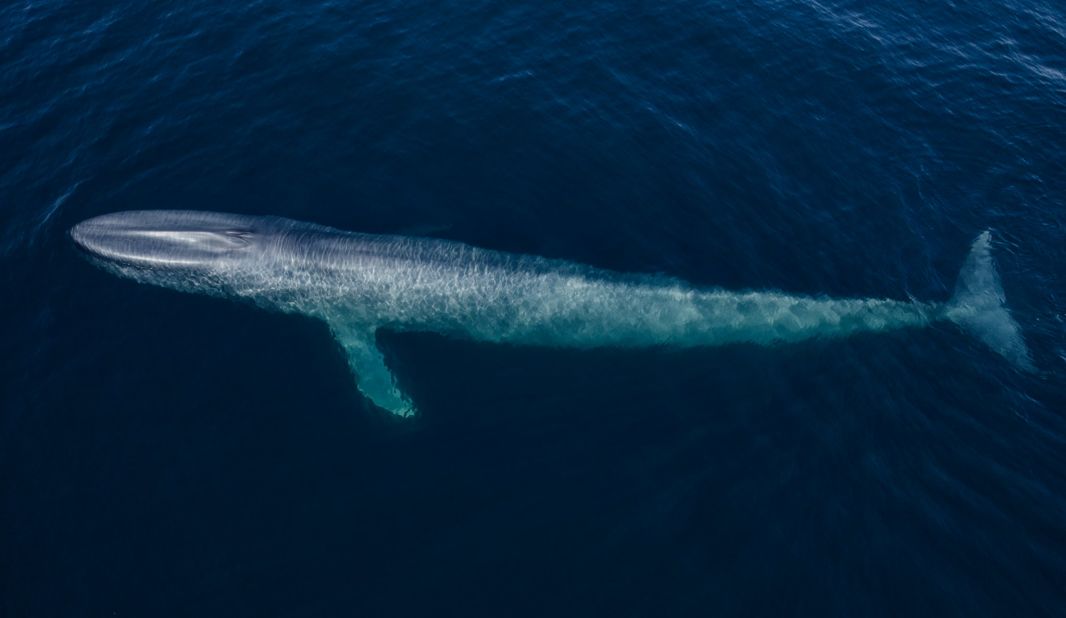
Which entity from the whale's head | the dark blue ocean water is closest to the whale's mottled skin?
the whale's head

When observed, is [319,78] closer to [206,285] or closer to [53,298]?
[206,285]

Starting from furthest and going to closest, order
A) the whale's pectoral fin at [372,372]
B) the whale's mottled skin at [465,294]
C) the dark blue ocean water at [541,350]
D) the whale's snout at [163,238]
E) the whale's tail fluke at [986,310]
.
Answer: the whale's snout at [163,238] < the whale's mottled skin at [465,294] < the whale's tail fluke at [986,310] < the whale's pectoral fin at [372,372] < the dark blue ocean water at [541,350]

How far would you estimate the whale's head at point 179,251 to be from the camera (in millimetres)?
40250

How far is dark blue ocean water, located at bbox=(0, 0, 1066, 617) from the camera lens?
1180 inches

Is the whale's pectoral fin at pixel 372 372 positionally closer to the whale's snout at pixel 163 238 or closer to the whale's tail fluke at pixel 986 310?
the whale's snout at pixel 163 238

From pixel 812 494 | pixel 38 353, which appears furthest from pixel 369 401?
pixel 812 494

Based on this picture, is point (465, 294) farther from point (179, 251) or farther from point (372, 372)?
point (179, 251)

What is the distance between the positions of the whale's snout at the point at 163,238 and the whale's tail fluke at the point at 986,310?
38.6m

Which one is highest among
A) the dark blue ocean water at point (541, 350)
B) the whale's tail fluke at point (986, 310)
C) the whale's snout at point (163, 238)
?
the whale's snout at point (163, 238)

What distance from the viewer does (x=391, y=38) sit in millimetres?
56562

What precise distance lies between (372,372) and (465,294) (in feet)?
21.1

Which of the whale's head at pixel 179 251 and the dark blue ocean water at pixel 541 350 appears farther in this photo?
the whale's head at pixel 179 251

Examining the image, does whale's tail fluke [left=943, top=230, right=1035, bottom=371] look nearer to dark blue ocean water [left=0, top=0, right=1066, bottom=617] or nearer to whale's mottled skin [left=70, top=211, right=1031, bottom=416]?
whale's mottled skin [left=70, top=211, right=1031, bottom=416]

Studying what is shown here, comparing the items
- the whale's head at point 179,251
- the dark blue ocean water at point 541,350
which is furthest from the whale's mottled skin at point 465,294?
the dark blue ocean water at point 541,350
